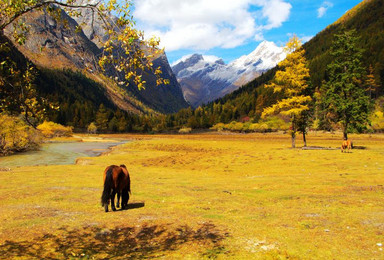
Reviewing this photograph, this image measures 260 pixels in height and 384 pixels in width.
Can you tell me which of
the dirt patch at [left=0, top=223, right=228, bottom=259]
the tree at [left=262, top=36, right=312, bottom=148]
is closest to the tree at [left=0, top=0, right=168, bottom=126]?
the dirt patch at [left=0, top=223, right=228, bottom=259]

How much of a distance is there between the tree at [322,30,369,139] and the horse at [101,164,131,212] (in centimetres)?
4012

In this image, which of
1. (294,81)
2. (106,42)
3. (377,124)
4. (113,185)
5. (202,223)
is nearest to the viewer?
(106,42)

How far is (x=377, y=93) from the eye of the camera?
164375 mm

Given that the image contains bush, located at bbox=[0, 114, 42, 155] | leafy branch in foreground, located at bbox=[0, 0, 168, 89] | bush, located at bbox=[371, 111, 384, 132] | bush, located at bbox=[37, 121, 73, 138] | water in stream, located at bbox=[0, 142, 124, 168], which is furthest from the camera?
bush, located at bbox=[37, 121, 73, 138]

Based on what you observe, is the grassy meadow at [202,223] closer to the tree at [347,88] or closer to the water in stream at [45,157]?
the water in stream at [45,157]

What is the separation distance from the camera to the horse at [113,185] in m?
12.3

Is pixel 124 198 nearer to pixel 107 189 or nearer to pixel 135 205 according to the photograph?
pixel 135 205

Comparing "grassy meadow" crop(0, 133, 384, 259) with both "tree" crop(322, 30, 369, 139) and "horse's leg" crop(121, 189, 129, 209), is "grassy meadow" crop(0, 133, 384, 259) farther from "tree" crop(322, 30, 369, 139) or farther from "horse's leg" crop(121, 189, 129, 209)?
"tree" crop(322, 30, 369, 139)

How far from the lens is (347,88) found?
138 ft

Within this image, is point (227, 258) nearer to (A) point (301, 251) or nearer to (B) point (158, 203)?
(A) point (301, 251)

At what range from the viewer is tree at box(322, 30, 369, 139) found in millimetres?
41531

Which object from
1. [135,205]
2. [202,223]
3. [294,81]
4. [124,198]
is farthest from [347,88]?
[124,198]

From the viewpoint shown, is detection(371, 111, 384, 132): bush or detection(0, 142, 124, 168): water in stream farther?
detection(371, 111, 384, 132): bush

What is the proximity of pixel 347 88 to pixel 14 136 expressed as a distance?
65.8 m
